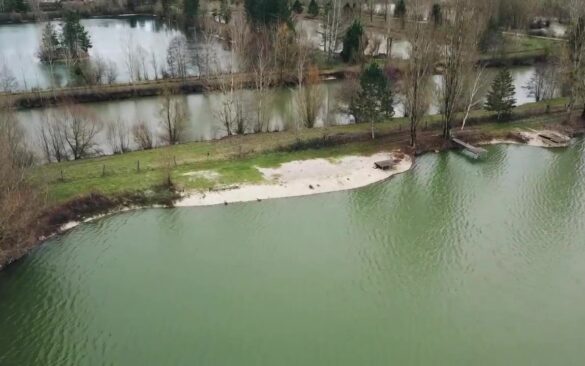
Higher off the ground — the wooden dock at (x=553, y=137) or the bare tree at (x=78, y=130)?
the bare tree at (x=78, y=130)

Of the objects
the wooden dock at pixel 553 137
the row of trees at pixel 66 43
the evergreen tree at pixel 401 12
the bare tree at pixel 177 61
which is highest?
the evergreen tree at pixel 401 12

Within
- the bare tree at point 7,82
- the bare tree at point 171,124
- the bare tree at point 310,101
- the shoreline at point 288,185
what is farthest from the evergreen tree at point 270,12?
the shoreline at point 288,185

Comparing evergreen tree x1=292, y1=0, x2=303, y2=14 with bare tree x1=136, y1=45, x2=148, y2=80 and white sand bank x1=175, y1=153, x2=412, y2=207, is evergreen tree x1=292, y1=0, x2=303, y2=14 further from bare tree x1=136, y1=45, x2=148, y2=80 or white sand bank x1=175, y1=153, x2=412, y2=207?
white sand bank x1=175, y1=153, x2=412, y2=207

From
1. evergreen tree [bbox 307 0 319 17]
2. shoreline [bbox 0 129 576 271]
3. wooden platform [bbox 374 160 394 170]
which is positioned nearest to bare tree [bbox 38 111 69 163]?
shoreline [bbox 0 129 576 271]

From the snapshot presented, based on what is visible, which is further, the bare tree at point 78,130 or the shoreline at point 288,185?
the bare tree at point 78,130

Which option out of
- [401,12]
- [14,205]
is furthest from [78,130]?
[401,12]

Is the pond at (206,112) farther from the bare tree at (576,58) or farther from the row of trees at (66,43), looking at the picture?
the row of trees at (66,43)
